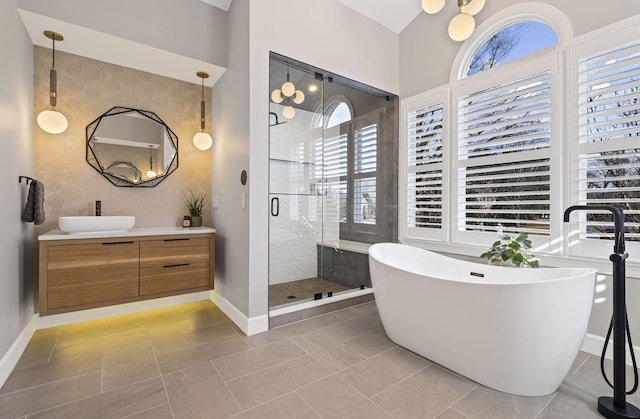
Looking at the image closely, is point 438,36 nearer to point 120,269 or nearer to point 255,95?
point 255,95

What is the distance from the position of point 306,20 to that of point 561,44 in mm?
2222

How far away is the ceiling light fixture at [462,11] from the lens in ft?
6.68

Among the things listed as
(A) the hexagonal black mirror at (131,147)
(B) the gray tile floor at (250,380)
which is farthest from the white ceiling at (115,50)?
(B) the gray tile floor at (250,380)

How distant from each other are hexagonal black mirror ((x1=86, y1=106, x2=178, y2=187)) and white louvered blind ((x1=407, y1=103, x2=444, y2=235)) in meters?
2.80

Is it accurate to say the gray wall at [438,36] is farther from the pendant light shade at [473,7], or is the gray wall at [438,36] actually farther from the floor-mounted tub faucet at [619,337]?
the floor-mounted tub faucet at [619,337]

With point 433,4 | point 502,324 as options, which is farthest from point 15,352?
point 433,4

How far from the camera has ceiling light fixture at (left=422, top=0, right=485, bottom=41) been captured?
2035mm

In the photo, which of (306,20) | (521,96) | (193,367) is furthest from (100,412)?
(521,96)

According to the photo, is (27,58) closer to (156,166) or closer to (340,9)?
(156,166)

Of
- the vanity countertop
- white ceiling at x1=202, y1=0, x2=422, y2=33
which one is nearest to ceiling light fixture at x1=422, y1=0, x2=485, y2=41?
white ceiling at x1=202, y1=0, x2=422, y2=33

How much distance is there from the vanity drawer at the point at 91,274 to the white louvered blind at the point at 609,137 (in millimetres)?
3828

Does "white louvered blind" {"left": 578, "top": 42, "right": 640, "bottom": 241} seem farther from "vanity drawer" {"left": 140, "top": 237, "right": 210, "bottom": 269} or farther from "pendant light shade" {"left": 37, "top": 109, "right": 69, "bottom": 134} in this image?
"pendant light shade" {"left": 37, "top": 109, "right": 69, "bottom": 134}

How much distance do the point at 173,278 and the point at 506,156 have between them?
133 inches

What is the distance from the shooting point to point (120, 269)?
2684mm
